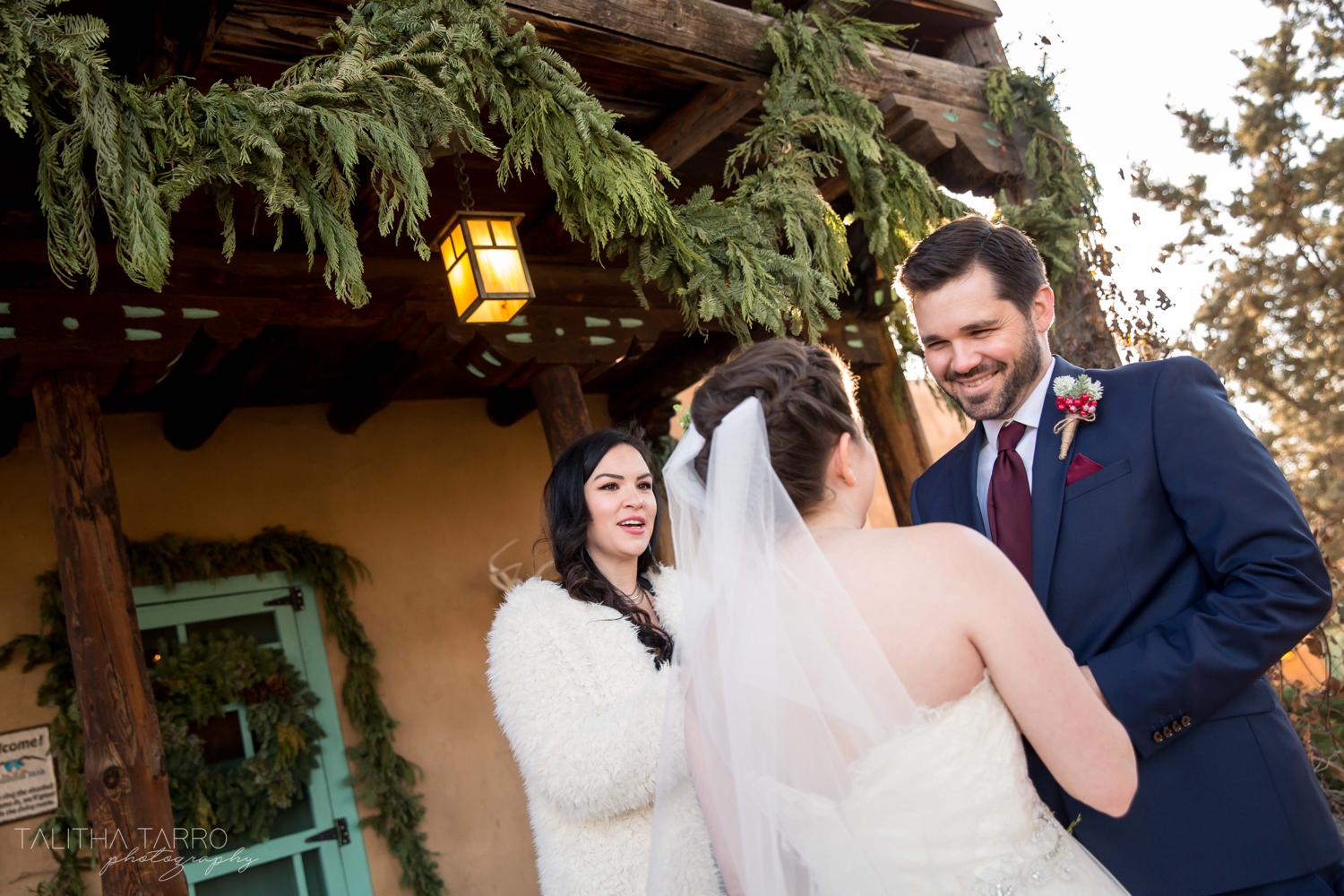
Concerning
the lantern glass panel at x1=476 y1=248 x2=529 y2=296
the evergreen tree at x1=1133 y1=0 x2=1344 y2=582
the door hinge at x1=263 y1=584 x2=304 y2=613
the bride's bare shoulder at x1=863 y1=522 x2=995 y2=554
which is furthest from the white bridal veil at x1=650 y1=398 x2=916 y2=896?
the evergreen tree at x1=1133 y1=0 x2=1344 y2=582

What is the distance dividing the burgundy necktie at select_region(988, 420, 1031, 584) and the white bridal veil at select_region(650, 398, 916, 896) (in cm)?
58

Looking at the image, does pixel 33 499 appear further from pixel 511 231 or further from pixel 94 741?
pixel 511 231

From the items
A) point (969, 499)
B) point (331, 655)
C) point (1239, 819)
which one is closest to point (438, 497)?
point (331, 655)

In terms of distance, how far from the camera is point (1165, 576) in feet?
6.01

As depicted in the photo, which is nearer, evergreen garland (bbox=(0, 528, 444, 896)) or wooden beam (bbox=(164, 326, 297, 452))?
evergreen garland (bbox=(0, 528, 444, 896))

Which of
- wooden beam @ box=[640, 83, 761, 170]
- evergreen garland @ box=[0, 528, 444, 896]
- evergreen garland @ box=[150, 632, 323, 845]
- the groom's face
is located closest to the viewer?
the groom's face

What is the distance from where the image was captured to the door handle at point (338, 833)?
4934mm

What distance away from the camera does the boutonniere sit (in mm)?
1988

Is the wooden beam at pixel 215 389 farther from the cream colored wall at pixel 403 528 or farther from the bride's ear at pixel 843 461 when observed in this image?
the bride's ear at pixel 843 461

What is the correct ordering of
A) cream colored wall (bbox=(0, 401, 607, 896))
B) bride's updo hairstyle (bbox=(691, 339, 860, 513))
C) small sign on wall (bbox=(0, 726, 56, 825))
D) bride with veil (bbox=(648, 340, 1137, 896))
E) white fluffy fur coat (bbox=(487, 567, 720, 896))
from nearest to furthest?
1. bride with veil (bbox=(648, 340, 1137, 896))
2. bride's updo hairstyle (bbox=(691, 339, 860, 513))
3. white fluffy fur coat (bbox=(487, 567, 720, 896))
4. small sign on wall (bbox=(0, 726, 56, 825))
5. cream colored wall (bbox=(0, 401, 607, 896))

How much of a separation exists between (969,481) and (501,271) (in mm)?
2130

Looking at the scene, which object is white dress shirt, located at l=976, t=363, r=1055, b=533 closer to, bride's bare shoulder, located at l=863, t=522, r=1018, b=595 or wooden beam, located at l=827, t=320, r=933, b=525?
bride's bare shoulder, located at l=863, t=522, r=1018, b=595

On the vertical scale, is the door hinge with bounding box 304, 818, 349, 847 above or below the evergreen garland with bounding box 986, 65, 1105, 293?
below

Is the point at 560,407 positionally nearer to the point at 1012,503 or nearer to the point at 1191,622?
the point at 1012,503
